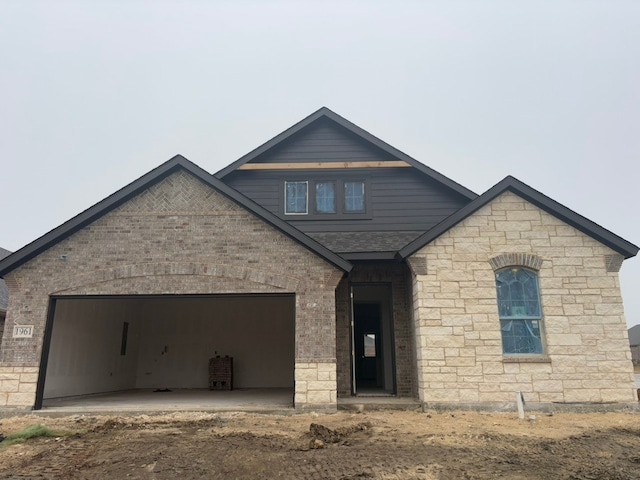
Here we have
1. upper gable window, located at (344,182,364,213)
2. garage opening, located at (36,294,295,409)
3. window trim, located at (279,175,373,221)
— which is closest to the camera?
window trim, located at (279,175,373,221)

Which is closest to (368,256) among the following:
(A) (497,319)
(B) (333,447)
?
(A) (497,319)

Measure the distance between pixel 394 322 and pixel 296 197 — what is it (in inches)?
180

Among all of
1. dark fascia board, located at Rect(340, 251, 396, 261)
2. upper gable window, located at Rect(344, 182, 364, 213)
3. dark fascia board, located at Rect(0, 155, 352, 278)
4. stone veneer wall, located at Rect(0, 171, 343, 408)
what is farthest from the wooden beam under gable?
dark fascia board, located at Rect(340, 251, 396, 261)

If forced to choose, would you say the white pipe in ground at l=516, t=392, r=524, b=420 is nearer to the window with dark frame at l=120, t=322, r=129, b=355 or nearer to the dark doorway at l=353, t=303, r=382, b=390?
the dark doorway at l=353, t=303, r=382, b=390

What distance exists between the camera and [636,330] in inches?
2164

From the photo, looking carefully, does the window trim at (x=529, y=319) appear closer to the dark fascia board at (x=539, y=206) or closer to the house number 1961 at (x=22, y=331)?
the dark fascia board at (x=539, y=206)

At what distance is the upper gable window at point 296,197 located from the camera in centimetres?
1352

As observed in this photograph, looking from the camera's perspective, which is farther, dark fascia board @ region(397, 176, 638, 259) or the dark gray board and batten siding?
the dark gray board and batten siding

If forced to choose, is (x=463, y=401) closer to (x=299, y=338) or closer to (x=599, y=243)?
(x=299, y=338)

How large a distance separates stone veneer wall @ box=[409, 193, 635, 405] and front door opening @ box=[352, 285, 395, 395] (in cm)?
191

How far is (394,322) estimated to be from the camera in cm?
1170

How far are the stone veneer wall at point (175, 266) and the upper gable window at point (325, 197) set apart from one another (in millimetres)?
3141

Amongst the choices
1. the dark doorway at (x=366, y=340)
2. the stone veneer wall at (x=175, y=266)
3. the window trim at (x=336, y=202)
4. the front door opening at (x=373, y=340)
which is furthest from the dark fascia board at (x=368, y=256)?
the dark doorway at (x=366, y=340)

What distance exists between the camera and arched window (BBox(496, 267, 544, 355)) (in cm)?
1017
